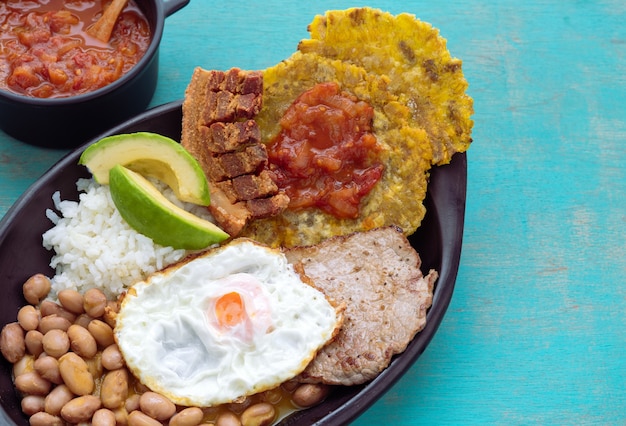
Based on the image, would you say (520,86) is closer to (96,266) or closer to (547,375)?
(547,375)

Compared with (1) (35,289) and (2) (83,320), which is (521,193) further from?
(1) (35,289)

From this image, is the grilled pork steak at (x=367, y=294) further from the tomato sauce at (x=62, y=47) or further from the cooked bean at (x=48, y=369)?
the tomato sauce at (x=62, y=47)

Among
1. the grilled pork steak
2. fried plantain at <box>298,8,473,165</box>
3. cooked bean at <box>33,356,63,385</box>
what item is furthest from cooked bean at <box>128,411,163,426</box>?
fried plantain at <box>298,8,473,165</box>

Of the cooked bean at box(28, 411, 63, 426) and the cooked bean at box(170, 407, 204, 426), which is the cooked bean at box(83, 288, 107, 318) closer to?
the cooked bean at box(28, 411, 63, 426)

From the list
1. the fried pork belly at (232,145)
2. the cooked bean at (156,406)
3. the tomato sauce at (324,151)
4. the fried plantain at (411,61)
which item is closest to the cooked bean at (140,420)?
the cooked bean at (156,406)

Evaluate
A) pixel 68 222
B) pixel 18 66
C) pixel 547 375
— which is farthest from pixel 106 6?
pixel 547 375

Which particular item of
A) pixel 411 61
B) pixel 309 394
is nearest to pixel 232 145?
pixel 411 61
